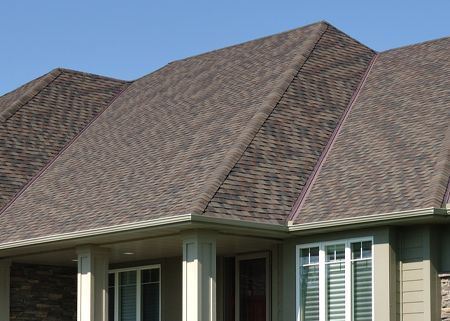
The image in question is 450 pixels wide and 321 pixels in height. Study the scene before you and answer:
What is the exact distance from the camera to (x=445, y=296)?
16266mm

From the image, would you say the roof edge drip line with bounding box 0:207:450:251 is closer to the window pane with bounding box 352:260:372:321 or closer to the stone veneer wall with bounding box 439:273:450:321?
the window pane with bounding box 352:260:372:321

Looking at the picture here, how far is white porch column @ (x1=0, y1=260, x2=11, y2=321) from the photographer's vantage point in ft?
73.3

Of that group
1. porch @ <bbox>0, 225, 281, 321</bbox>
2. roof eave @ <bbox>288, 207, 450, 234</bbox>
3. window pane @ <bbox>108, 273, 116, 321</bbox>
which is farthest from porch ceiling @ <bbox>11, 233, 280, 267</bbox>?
roof eave @ <bbox>288, 207, 450, 234</bbox>

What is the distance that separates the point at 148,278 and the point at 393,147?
6.53 metres

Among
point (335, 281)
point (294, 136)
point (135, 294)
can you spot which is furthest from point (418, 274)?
point (135, 294)

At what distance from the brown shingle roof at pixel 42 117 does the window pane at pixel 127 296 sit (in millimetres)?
3043

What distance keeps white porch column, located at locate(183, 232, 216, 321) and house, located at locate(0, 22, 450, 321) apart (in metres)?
0.03

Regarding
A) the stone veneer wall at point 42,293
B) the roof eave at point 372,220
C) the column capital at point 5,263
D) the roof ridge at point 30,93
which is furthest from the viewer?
the roof ridge at point 30,93

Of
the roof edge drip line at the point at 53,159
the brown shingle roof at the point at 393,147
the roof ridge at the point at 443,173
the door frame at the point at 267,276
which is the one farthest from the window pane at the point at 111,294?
the roof ridge at the point at 443,173

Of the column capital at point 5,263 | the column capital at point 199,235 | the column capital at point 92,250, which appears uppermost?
the column capital at point 199,235

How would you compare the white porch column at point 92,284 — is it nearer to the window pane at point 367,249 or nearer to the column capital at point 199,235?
the column capital at point 199,235

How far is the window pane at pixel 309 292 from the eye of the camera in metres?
17.8

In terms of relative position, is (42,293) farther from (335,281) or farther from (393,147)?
(393,147)

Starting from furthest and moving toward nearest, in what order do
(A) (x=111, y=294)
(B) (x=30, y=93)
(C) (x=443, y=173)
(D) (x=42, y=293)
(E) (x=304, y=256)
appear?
(B) (x=30, y=93)
(A) (x=111, y=294)
(D) (x=42, y=293)
(E) (x=304, y=256)
(C) (x=443, y=173)
